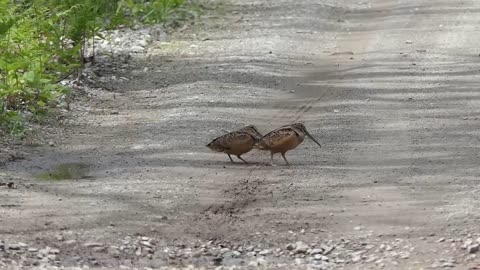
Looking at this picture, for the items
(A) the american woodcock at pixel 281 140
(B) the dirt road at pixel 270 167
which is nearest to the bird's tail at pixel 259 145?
(A) the american woodcock at pixel 281 140

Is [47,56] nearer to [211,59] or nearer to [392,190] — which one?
[211,59]

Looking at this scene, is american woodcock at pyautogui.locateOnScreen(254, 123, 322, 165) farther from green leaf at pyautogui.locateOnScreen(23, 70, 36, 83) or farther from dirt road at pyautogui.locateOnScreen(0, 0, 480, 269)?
green leaf at pyautogui.locateOnScreen(23, 70, 36, 83)

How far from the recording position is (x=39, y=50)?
12.9m

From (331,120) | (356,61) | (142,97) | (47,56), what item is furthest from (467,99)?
(47,56)

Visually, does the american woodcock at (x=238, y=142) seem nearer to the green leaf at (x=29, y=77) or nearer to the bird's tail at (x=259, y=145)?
the bird's tail at (x=259, y=145)

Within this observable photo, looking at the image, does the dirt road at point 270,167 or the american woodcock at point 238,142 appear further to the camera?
the american woodcock at point 238,142

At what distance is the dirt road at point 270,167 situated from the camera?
789 cm

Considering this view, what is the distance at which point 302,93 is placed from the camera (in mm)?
13508

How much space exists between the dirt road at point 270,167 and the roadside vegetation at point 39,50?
0.48 m

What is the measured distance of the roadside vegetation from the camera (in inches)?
472

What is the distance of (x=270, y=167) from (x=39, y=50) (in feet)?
13.2

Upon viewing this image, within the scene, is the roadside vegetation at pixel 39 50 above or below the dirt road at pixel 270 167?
above

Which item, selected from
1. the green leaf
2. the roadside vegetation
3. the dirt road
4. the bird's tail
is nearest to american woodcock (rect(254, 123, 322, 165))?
the bird's tail

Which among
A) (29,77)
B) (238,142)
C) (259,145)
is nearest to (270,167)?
(259,145)
